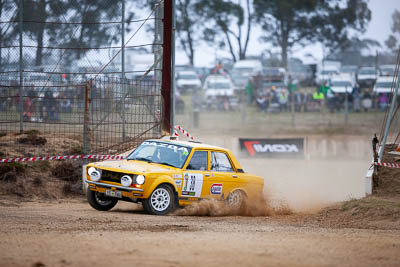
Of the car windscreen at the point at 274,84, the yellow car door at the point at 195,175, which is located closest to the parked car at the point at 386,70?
the car windscreen at the point at 274,84

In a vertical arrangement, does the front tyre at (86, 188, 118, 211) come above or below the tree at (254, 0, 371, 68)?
below

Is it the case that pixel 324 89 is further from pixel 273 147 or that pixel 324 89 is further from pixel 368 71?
pixel 273 147

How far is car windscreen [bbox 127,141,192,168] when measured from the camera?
1108 centimetres

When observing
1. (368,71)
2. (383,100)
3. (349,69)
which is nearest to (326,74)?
(368,71)

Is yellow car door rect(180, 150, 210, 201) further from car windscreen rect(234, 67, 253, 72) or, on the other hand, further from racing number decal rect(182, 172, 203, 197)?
car windscreen rect(234, 67, 253, 72)

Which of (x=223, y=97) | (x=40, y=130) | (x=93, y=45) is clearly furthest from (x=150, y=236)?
(x=223, y=97)

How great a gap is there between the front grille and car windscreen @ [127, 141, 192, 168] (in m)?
0.92

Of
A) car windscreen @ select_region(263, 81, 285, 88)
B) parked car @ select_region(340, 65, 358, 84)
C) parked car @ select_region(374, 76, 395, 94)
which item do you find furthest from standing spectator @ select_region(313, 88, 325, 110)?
parked car @ select_region(340, 65, 358, 84)

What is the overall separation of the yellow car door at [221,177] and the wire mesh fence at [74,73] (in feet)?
12.0

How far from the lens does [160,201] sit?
34.4ft

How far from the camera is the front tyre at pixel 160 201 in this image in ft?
33.9

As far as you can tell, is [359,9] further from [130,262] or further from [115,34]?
[130,262]

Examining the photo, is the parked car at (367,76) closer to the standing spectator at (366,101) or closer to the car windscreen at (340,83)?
the standing spectator at (366,101)

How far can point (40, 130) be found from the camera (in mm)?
16672
